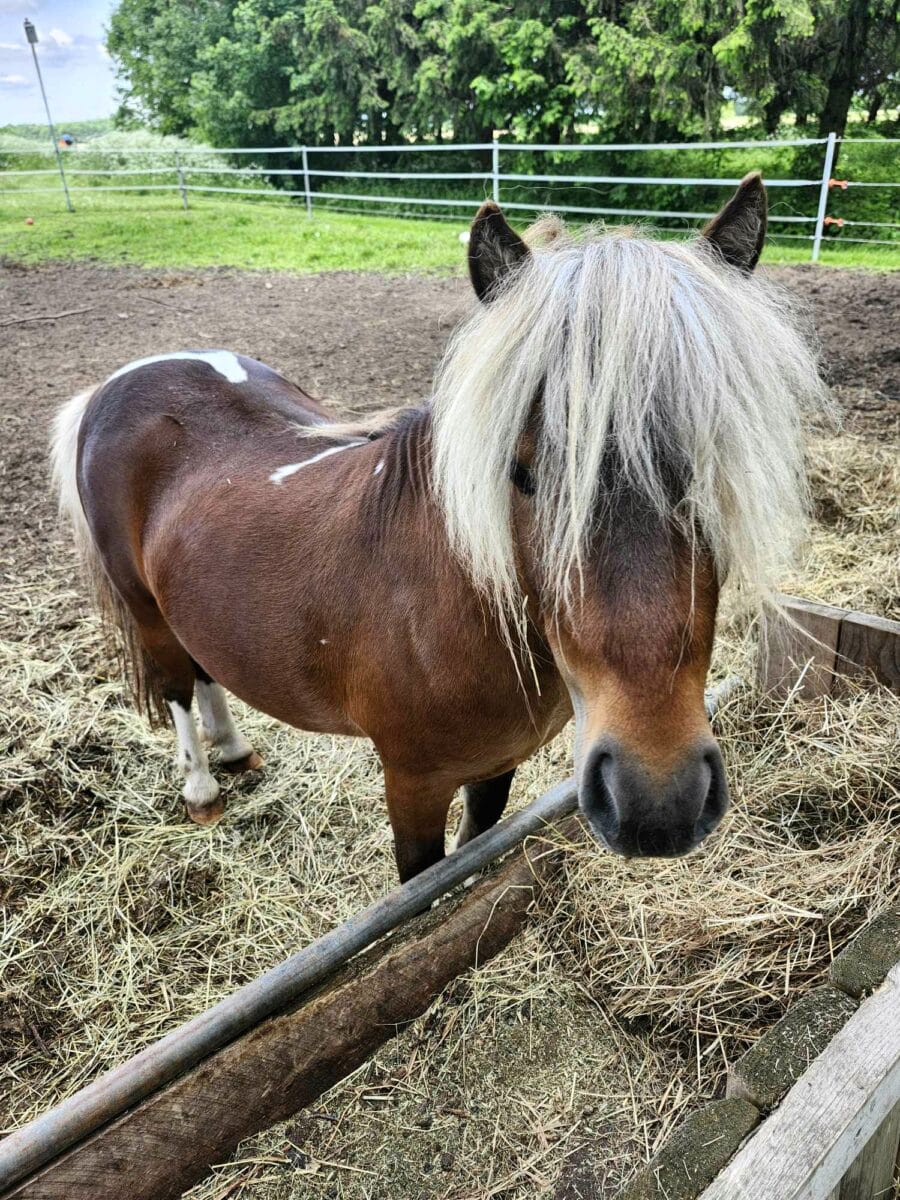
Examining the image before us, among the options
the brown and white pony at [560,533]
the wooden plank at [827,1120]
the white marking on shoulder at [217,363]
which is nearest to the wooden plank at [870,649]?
the brown and white pony at [560,533]

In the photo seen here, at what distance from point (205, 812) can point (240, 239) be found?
13687mm

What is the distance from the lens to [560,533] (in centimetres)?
116

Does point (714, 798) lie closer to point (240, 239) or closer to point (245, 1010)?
point (245, 1010)

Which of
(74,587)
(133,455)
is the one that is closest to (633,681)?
(133,455)

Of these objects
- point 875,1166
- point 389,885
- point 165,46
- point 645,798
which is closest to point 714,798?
point 645,798

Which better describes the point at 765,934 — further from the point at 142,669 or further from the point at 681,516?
the point at 142,669

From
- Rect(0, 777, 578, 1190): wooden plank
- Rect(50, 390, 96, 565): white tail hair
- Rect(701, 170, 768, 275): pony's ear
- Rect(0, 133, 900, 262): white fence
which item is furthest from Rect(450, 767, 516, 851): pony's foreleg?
Rect(0, 133, 900, 262): white fence

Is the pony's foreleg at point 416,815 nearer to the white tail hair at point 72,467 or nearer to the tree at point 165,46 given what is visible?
the white tail hair at point 72,467

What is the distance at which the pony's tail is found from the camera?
9.04ft

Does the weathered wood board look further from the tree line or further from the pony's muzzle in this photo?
the tree line

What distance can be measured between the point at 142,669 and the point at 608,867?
1.79 metres

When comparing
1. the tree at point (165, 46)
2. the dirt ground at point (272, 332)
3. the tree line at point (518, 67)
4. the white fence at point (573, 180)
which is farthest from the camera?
the tree at point (165, 46)

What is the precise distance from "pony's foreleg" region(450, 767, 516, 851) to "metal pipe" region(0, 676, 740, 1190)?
19 cm

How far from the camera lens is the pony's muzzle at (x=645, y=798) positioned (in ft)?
3.58
